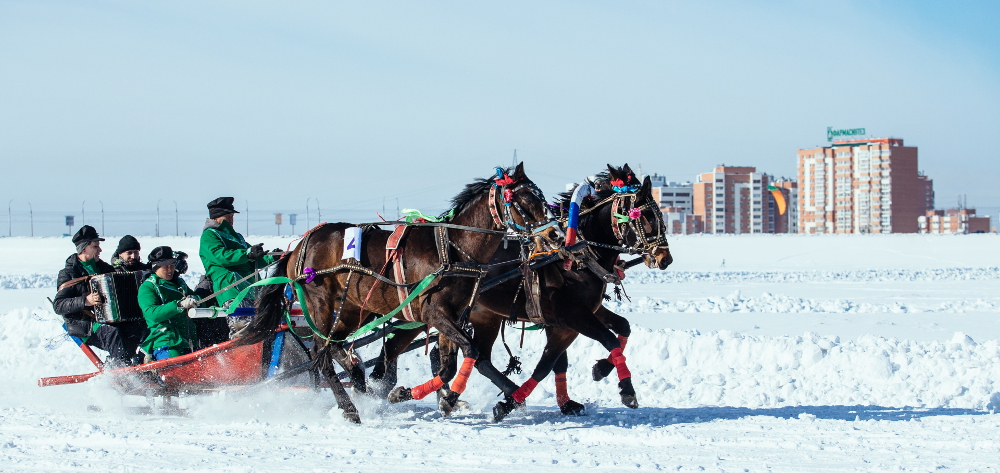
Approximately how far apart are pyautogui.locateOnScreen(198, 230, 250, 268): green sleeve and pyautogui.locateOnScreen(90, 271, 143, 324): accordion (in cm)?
67

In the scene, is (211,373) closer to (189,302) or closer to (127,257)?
(189,302)

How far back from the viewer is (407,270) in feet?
22.7

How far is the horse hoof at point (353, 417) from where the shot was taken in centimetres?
698

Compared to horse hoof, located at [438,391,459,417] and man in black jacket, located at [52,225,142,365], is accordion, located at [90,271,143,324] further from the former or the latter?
horse hoof, located at [438,391,459,417]

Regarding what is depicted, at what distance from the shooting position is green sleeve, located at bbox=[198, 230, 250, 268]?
776 centimetres

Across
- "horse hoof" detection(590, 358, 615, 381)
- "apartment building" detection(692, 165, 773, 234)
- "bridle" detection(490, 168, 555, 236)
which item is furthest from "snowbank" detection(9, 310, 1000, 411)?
"apartment building" detection(692, 165, 773, 234)

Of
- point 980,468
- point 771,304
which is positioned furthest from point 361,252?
point 771,304

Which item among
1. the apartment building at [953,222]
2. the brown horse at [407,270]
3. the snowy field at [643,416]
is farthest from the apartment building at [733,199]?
the brown horse at [407,270]

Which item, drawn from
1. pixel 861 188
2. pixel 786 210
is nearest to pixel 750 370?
pixel 861 188

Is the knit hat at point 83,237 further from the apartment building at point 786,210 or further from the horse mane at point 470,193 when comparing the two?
the apartment building at point 786,210

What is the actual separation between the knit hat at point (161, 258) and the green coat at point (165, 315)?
11 centimetres

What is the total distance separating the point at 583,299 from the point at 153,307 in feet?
11.6

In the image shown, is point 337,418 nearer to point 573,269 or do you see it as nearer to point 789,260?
point 573,269

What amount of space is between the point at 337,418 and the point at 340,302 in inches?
37.9
